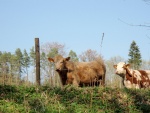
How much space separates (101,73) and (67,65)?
2.99 m

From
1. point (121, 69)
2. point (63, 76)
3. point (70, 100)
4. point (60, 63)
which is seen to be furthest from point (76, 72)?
Answer: point (70, 100)

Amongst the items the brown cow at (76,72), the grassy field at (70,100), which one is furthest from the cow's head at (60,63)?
the grassy field at (70,100)

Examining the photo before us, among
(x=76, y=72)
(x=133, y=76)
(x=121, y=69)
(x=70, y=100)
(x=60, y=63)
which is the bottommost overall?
(x=70, y=100)

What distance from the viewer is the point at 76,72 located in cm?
1783

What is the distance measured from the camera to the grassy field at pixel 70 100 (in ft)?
25.4

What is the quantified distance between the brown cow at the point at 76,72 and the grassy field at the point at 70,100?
7.64 meters

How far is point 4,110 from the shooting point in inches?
289

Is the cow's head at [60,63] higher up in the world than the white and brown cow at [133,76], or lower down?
higher up

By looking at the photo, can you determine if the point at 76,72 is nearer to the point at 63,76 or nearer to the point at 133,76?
the point at 63,76

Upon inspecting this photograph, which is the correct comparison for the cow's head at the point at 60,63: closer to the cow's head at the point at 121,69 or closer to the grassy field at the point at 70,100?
the cow's head at the point at 121,69

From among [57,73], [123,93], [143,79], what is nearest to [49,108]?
[123,93]

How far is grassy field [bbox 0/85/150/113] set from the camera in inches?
304

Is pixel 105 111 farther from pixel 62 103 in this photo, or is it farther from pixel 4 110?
pixel 4 110

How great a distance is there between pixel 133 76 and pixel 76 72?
3.44m
